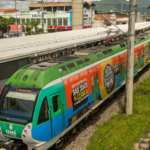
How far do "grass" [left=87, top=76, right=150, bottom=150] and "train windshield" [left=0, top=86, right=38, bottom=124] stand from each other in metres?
3.17

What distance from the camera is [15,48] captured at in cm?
1351

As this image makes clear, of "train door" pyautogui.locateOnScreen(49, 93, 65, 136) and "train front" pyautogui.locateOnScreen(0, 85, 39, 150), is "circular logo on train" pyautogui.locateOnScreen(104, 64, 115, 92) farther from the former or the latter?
"train front" pyautogui.locateOnScreen(0, 85, 39, 150)

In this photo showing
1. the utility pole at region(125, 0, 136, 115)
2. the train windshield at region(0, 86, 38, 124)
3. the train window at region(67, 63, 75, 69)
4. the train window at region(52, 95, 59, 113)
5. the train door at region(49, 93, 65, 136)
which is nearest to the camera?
the train windshield at region(0, 86, 38, 124)

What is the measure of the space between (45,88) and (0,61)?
188 inches

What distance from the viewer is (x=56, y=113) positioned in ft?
25.1

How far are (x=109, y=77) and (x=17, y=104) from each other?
21.1ft

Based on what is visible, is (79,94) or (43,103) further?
(79,94)

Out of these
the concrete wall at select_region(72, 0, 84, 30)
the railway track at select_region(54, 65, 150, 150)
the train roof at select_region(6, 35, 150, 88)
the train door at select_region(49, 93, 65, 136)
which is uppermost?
the concrete wall at select_region(72, 0, 84, 30)

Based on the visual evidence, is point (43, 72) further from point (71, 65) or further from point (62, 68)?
point (71, 65)

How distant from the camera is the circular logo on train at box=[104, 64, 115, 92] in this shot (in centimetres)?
1198

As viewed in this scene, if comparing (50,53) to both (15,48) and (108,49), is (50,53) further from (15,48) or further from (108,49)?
(108,49)

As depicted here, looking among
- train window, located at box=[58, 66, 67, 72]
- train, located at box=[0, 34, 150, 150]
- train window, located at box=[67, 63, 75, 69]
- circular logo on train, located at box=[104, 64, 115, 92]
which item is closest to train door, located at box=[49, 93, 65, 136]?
train, located at box=[0, 34, 150, 150]

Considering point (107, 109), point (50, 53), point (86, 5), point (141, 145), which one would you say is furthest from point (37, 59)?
point (86, 5)

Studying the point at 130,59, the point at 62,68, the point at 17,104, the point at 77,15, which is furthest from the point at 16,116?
the point at 77,15
